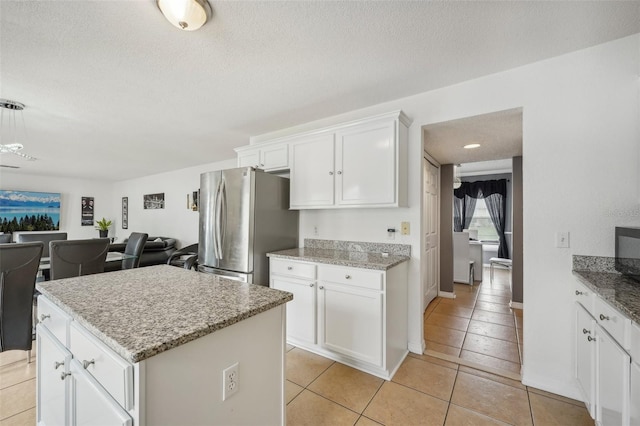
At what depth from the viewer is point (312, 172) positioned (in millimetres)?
2750

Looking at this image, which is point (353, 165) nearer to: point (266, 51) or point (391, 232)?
point (391, 232)

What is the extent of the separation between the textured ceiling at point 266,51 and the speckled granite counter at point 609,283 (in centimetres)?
146

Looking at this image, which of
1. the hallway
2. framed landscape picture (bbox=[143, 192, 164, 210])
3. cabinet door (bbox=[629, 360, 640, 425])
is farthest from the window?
framed landscape picture (bbox=[143, 192, 164, 210])

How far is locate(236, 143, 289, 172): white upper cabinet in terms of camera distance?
299 cm

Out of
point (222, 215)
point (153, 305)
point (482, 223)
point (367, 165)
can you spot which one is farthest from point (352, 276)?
point (482, 223)

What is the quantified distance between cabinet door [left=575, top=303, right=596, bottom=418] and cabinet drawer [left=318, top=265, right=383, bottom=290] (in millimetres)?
1190

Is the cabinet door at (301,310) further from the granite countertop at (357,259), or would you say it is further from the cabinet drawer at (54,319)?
the cabinet drawer at (54,319)

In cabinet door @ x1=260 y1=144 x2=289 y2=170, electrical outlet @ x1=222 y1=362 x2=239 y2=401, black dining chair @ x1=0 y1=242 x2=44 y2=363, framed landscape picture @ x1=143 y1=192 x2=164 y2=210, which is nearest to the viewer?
A: electrical outlet @ x1=222 y1=362 x2=239 y2=401

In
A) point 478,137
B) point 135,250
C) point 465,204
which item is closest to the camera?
point 478,137

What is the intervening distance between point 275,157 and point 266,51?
135 centimetres

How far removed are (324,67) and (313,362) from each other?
2.44 m

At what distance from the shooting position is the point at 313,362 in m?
2.29

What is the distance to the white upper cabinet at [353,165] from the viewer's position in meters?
2.27

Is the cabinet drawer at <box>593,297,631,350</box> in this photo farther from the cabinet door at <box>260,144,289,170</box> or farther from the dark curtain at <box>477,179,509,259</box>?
the dark curtain at <box>477,179,509,259</box>
